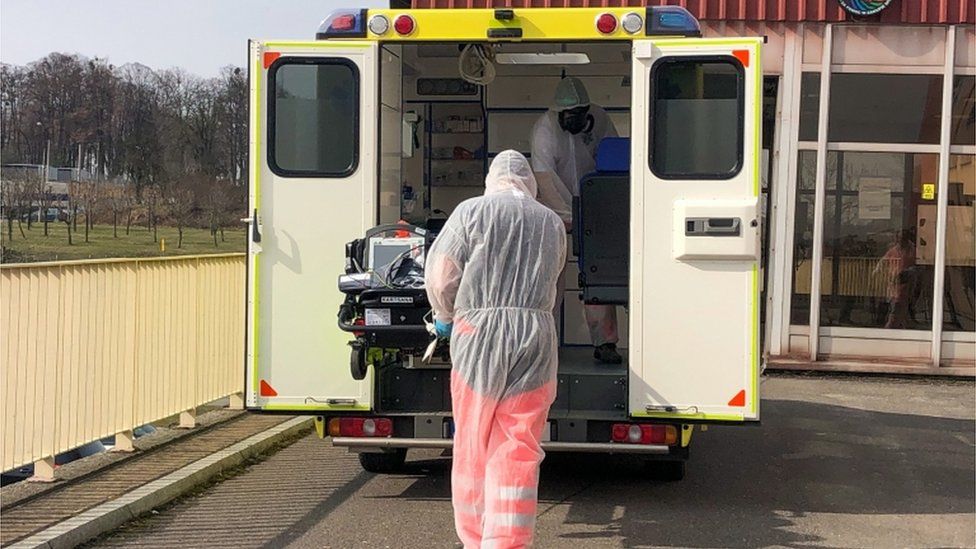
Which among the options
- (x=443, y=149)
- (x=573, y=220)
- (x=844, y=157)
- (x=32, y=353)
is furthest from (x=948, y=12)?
(x=32, y=353)

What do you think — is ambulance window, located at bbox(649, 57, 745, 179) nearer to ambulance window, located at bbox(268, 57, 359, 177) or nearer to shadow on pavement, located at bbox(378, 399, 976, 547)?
ambulance window, located at bbox(268, 57, 359, 177)

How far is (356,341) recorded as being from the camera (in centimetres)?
594

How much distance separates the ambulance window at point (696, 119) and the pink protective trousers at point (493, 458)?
5.86ft

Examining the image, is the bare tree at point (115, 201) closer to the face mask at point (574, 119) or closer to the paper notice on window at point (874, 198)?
the paper notice on window at point (874, 198)

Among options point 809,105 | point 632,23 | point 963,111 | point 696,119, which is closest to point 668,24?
point 632,23

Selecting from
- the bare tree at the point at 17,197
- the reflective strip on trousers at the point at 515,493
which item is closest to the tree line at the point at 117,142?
the bare tree at the point at 17,197

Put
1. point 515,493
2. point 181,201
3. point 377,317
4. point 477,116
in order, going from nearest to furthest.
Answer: point 515,493, point 377,317, point 477,116, point 181,201

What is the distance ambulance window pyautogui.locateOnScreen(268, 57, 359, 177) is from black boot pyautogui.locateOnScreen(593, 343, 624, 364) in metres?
2.17

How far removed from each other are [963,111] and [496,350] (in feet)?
32.8

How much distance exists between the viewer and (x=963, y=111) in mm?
12914

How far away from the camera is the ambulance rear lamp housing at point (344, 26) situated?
20.6ft

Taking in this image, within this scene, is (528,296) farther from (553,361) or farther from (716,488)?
(716,488)

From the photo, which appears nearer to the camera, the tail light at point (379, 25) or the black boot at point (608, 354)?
the tail light at point (379, 25)

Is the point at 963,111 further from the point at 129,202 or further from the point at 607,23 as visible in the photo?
the point at 129,202
